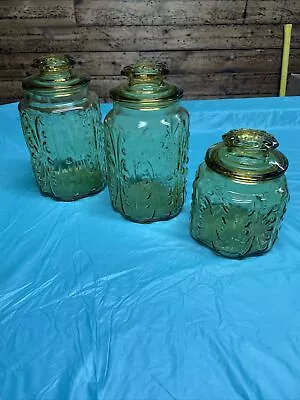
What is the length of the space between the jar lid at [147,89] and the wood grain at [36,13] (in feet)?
→ 4.42

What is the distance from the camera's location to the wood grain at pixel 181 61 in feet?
6.20

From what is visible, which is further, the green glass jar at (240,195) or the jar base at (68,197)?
the jar base at (68,197)

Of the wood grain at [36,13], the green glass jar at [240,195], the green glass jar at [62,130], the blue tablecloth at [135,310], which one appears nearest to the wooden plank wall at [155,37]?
the wood grain at [36,13]

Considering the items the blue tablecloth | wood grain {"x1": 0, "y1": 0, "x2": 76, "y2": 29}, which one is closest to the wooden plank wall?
wood grain {"x1": 0, "y1": 0, "x2": 76, "y2": 29}

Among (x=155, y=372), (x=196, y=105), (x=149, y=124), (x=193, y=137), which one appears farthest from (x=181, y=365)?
(x=196, y=105)

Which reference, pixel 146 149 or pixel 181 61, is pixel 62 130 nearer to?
pixel 146 149

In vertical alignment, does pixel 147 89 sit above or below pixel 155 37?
above

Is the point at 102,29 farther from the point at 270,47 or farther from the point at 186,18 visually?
the point at 270,47

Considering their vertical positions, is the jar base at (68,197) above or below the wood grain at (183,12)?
below

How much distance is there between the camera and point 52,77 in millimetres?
718

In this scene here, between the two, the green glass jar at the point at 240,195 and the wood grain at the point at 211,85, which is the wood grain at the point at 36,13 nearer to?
the wood grain at the point at 211,85

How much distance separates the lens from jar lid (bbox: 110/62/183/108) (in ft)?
2.09

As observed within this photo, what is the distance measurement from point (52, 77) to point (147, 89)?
0.20 meters

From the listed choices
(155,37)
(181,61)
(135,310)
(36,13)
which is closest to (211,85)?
(181,61)
